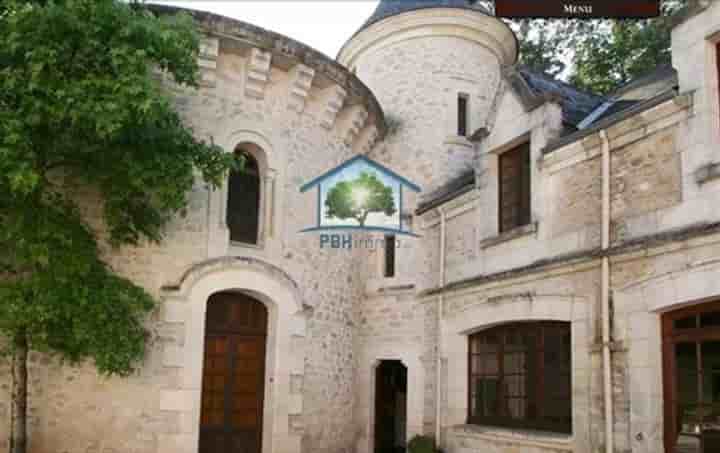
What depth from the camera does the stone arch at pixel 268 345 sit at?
9.75 m

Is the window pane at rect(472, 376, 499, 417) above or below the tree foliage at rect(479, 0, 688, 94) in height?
below

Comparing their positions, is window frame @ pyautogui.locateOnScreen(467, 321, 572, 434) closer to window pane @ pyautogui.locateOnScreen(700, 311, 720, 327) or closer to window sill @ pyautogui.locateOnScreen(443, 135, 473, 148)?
window pane @ pyautogui.locateOnScreen(700, 311, 720, 327)

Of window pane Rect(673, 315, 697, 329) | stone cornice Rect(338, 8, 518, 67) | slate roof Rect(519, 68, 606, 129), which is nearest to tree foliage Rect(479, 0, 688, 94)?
stone cornice Rect(338, 8, 518, 67)

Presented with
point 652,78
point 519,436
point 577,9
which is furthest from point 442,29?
point 519,436

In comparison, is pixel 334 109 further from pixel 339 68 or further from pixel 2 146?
pixel 2 146

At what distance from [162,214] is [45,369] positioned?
2.44 m

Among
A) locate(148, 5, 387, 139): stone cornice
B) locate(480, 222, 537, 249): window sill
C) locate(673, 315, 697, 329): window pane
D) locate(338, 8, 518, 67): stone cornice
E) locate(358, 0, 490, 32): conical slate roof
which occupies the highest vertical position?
locate(358, 0, 490, 32): conical slate roof

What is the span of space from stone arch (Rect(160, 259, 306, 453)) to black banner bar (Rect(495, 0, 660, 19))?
16.6 ft

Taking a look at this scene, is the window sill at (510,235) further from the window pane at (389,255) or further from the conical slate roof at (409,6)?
the conical slate roof at (409,6)

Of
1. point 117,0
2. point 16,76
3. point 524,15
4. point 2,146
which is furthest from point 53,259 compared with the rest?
point 524,15

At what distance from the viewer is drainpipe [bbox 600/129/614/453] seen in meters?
7.77

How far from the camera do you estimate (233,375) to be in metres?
10.5

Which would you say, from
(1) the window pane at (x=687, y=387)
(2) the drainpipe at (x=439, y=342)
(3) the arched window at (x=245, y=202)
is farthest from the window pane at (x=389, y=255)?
(1) the window pane at (x=687, y=387)

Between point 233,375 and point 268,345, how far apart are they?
668 mm
